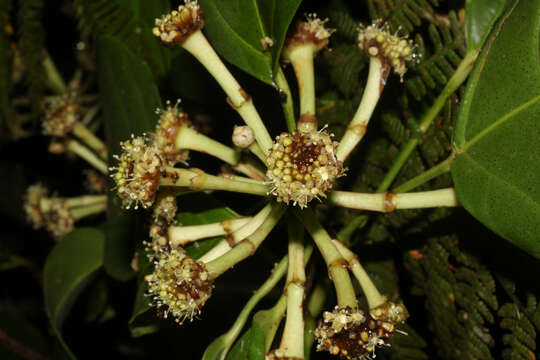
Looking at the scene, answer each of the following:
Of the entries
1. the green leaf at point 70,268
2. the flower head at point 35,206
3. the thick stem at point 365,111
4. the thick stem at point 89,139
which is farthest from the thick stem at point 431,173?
the flower head at point 35,206

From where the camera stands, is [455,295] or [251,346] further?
[455,295]

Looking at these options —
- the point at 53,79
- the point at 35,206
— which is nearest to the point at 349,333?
the point at 35,206

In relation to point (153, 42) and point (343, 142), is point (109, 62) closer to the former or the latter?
point (153, 42)

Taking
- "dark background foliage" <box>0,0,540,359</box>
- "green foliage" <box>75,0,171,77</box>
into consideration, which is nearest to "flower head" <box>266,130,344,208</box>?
"dark background foliage" <box>0,0,540,359</box>

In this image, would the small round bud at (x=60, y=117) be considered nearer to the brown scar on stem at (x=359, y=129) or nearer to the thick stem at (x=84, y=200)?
the thick stem at (x=84, y=200)

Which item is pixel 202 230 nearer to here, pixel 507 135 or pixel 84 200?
pixel 507 135

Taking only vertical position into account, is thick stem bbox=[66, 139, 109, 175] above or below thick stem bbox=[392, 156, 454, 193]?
above

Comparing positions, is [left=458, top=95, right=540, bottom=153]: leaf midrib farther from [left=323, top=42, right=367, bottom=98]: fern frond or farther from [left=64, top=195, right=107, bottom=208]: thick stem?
A: [left=64, top=195, right=107, bottom=208]: thick stem
